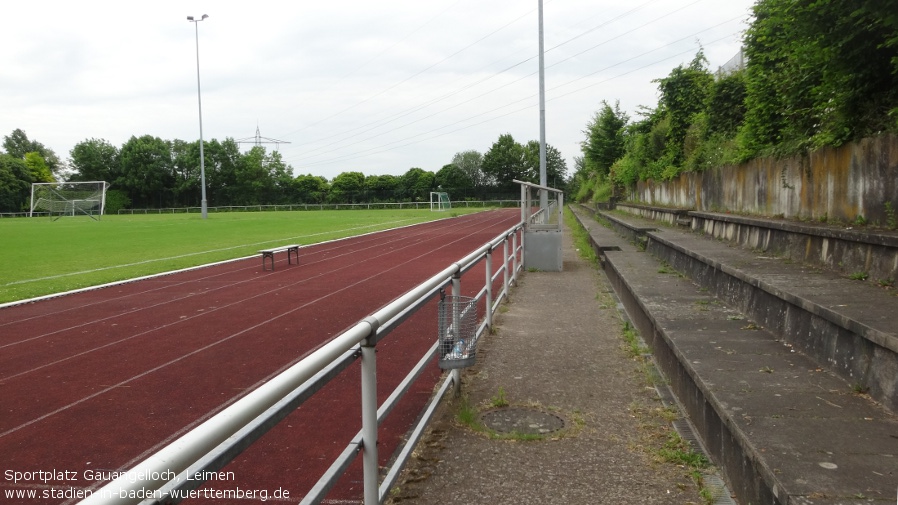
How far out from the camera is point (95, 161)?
287ft

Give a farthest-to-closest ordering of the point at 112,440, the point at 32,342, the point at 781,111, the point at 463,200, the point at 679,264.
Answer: the point at 463,200, the point at 679,264, the point at 781,111, the point at 32,342, the point at 112,440

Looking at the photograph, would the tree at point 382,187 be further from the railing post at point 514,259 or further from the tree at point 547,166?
the railing post at point 514,259

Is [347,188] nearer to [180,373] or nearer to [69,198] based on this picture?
[69,198]

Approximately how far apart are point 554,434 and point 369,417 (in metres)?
1.81

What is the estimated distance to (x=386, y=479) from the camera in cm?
309

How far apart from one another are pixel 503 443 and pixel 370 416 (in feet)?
5.08

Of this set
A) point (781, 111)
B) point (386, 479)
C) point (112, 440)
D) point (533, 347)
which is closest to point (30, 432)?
point (112, 440)

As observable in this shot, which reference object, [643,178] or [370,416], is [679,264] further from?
[643,178]

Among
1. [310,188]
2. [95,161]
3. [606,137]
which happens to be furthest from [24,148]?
[606,137]

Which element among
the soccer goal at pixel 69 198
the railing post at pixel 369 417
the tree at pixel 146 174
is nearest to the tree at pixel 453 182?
the tree at pixel 146 174

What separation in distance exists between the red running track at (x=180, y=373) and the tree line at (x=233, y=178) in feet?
255

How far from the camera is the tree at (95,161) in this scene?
87250mm

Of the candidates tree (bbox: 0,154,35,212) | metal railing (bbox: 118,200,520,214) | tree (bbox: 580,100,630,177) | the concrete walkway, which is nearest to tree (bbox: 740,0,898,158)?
the concrete walkway

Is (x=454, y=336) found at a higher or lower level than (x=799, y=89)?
lower
